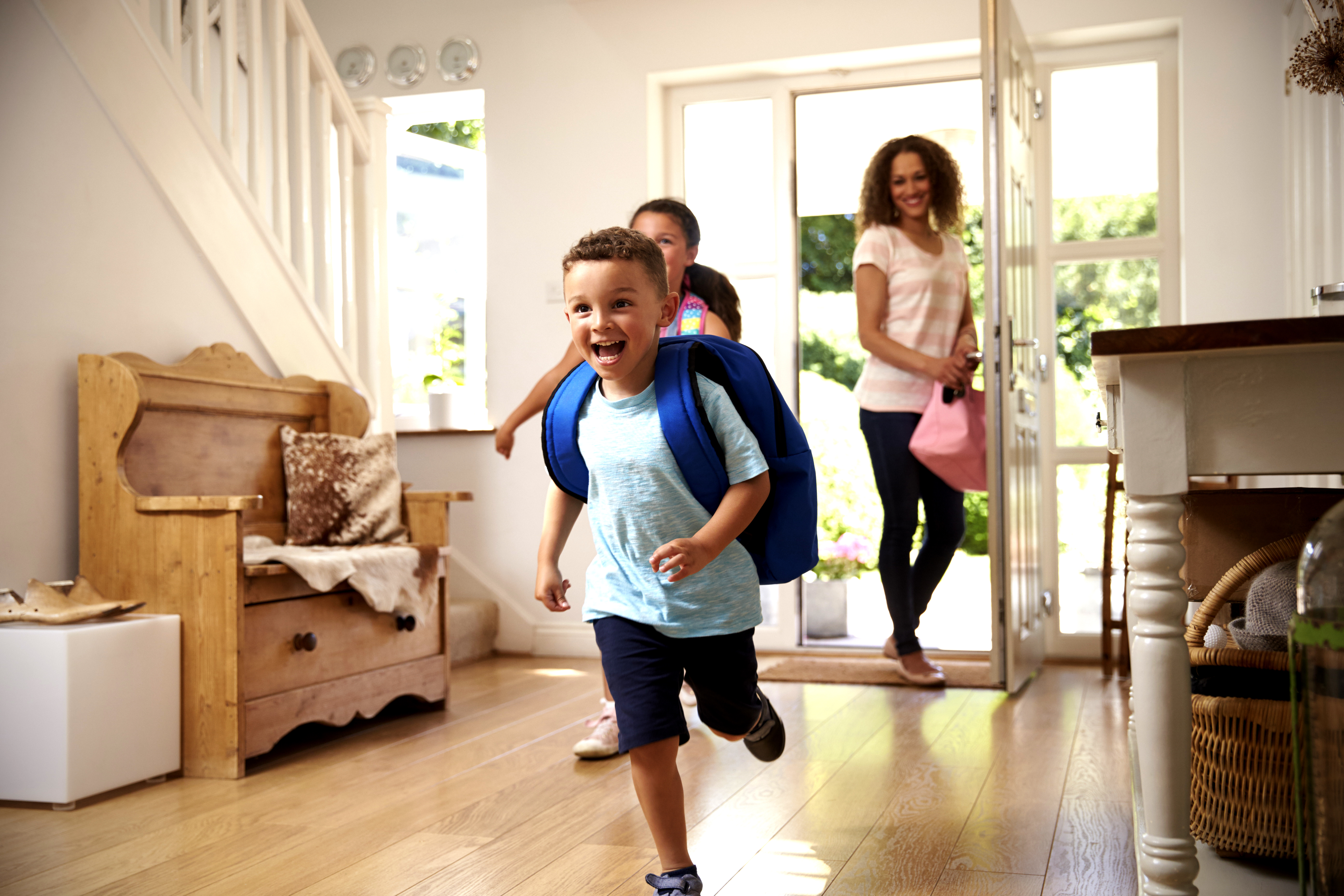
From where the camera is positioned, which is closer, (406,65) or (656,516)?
(656,516)

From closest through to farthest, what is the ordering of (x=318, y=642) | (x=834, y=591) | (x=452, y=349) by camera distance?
(x=318, y=642) → (x=834, y=591) → (x=452, y=349)

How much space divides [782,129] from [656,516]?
9.39 feet

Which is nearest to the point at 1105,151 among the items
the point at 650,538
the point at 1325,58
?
the point at 1325,58

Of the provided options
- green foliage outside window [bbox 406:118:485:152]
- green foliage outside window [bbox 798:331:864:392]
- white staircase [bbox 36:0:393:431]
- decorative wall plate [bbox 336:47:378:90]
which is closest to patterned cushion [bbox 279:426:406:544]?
white staircase [bbox 36:0:393:431]

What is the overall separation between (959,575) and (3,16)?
19.4 feet

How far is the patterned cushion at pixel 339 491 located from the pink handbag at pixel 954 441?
1435 mm

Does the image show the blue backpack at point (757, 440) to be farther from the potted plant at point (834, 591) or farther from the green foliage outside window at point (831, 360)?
the green foliage outside window at point (831, 360)

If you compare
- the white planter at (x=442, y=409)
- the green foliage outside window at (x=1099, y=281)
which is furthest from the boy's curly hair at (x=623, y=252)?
the white planter at (x=442, y=409)

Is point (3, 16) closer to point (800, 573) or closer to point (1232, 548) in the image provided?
point (800, 573)

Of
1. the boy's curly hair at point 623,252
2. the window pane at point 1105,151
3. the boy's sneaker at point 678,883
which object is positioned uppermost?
the window pane at point 1105,151

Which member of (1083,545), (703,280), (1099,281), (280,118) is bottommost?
(1083,545)

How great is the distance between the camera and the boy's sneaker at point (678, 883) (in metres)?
1.45

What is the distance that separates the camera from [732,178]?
4.14m

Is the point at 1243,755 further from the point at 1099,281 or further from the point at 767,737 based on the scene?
the point at 1099,281
